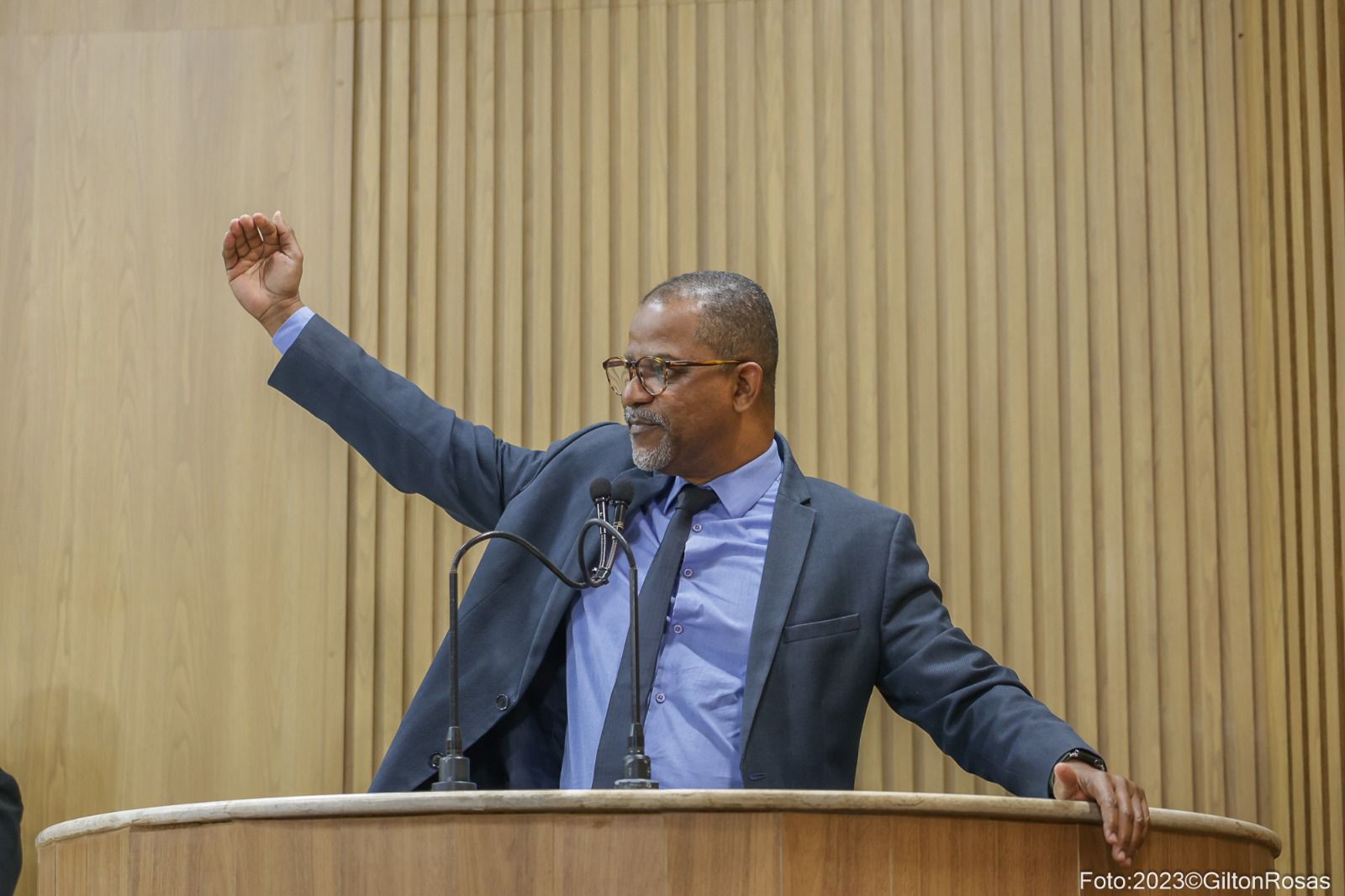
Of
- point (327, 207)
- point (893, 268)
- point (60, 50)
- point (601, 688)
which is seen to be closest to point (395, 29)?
point (327, 207)

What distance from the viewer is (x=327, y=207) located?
3.80 metres

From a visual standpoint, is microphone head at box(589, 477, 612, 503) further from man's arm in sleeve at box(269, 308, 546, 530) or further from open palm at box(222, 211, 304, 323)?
open palm at box(222, 211, 304, 323)

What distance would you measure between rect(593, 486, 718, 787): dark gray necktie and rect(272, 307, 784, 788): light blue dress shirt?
18 mm

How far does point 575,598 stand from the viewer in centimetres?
292

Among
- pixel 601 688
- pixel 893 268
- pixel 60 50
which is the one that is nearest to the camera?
pixel 601 688

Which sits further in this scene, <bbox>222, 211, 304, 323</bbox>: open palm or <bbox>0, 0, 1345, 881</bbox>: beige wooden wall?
<bbox>0, 0, 1345, 881</bbox>: beige wooden wall

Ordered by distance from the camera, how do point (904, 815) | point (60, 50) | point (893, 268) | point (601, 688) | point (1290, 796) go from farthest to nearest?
point (60, 50), point (893, 268), point (1290, 796), point (601, 688), point (904, 815)

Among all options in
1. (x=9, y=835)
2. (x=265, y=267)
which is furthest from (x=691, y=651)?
(x=9, y=835)

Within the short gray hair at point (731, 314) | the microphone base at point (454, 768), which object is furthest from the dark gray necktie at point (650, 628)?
the microphone base at point (454, 768)

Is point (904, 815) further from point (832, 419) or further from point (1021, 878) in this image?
point (832, 419)

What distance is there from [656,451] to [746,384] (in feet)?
0.85

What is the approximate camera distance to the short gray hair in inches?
121

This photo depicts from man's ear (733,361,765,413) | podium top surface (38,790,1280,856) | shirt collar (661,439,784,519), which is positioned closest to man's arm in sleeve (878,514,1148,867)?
podium top surface (38,790,1280,856)

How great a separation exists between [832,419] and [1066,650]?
726 mm
